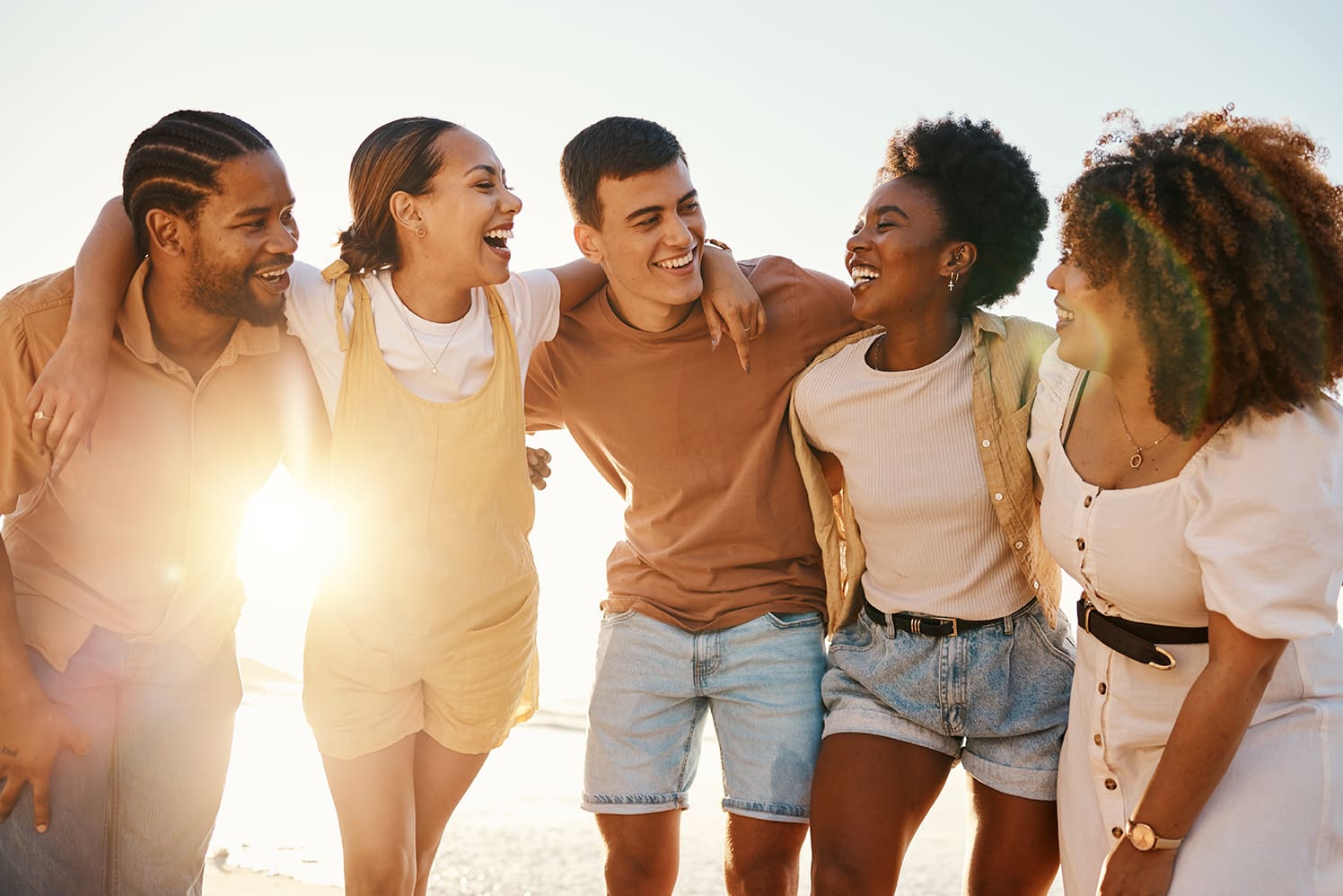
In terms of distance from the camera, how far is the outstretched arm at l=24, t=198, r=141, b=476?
295 centimetres

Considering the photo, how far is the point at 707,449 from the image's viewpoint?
12.9ft

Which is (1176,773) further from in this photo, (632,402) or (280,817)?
(280,817)

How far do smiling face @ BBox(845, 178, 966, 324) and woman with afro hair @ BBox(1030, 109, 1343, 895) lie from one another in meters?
0.71

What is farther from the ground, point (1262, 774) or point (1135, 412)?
point (1135, 412)

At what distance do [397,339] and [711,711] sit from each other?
5.25 feet

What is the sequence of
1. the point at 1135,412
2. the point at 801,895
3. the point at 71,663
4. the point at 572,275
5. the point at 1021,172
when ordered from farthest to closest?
the point at 801,895, the point at 572,275, the point at 1021,172, the point at 71,663, the point at 1135,412

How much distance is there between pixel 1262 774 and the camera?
272 cm

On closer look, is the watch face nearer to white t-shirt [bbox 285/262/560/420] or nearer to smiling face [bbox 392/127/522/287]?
white t-shirt [bbox 285/262/560/420]

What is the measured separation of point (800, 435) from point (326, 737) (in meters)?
1.69

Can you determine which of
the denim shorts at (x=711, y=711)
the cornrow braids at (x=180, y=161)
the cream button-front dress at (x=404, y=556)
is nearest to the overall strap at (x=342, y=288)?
the cream button-front dress at (x=404, y=556)

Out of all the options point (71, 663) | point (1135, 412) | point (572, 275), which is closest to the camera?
point (1135, 412)

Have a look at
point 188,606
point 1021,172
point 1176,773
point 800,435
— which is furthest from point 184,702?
point 1021,172

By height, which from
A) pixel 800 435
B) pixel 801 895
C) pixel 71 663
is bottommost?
pixel 801 895

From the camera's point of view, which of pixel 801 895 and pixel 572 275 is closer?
pixel 572 275
